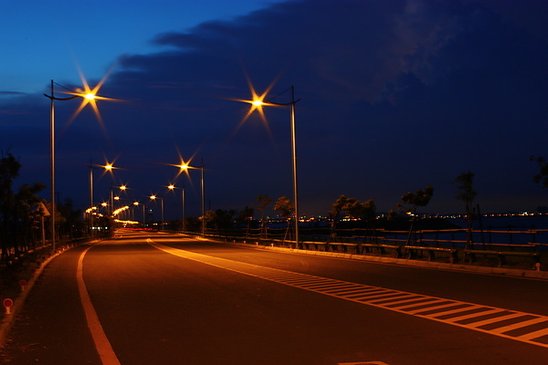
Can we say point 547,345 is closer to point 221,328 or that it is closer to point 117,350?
point 221,328

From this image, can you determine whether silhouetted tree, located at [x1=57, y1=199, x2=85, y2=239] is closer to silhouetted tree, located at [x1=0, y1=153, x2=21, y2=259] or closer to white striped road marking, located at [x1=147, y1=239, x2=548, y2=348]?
silhouetted tree, located at [x1=0, y1=153, x2=21, y2=259]

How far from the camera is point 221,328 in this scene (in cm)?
1170

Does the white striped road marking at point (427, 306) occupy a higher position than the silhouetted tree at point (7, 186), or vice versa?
the silhouetted tree at point (7, 186)

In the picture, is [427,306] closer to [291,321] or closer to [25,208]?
[291,321]

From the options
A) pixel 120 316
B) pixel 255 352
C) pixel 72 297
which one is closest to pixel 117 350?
pixel 255 352

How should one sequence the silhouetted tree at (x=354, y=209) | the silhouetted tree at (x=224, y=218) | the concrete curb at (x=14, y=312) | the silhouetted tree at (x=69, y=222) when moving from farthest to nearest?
the silhouetted tree at (x=224, y=218)
the silhouetted tree at (x=69, y=222)
the silhouetted tree at (x=354, y=209)
the concrete curb at (x=14, y=312)

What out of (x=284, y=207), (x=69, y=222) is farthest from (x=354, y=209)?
(x=69, y=222)

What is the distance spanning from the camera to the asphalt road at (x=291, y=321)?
9.31 meters

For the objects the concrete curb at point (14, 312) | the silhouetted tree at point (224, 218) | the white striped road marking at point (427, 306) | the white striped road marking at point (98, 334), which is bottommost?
the white striped road marking at point (427, 306)

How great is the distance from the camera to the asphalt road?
9.31m

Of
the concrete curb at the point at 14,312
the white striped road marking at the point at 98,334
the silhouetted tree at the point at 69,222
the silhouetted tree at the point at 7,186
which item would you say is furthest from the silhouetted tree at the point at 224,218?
the white striped road marking at the point at 98,334

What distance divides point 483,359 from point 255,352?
9.94 feet

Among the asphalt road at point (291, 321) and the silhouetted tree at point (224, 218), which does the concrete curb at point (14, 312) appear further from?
the silhouetted tree at point (224, 218)

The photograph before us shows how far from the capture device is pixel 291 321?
40.7ft
